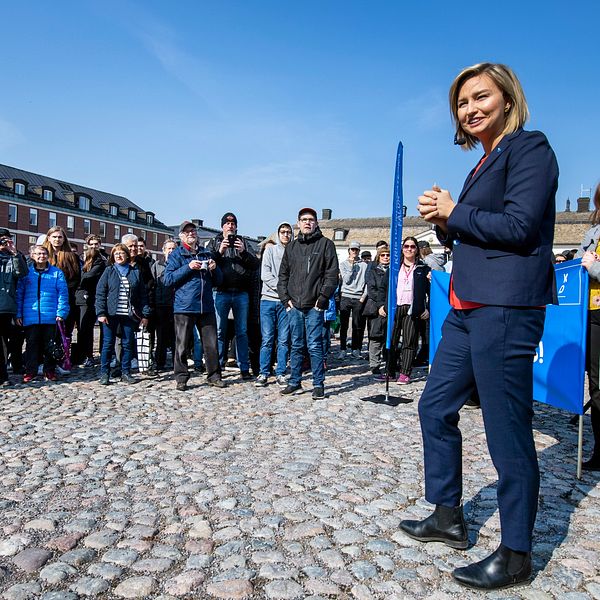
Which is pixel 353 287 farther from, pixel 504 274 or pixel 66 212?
pixel 66 212

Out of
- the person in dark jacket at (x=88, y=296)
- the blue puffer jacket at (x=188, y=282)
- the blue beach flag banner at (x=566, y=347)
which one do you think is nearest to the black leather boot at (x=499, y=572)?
the blue beach flag banner at (x=566, y=347)

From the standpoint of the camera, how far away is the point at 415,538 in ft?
9.02

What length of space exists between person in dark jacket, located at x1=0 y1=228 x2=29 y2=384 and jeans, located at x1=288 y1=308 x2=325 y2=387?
12.2ft

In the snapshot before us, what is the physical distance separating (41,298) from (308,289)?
3809mm

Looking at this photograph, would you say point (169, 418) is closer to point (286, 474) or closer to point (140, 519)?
point (286, 474)

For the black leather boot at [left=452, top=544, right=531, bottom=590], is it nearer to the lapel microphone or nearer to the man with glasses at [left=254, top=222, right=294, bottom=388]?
the lapel microphone

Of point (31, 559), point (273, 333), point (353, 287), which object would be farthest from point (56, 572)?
point (353, 287)

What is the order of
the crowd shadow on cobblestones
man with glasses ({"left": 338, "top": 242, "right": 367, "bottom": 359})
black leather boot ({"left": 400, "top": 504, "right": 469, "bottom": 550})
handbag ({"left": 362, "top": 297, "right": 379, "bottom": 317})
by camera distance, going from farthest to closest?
man with glasses ({"left": 338, "top": 242, "right": 367, "bottom": 359})
handbag ({"left": 362, "top": 297, "right": 379, "bottom": 317})
the crowd shadow on cobblestones
black leather boot ({"left": 400, "top": 504, "right": 469, "bottom": 550})

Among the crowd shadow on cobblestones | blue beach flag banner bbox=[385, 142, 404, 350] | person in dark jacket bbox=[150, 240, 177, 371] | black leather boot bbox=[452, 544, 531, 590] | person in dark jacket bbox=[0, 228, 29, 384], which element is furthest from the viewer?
person in dark jacket bbox=[150, 240, 177, 371]

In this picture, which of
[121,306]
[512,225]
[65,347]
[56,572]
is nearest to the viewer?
[512,225]

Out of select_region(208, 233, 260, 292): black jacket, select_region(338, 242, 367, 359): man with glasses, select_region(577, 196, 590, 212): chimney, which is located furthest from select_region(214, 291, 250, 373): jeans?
select_region(577, 196, 590, 212): chimney

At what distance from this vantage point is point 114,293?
779cm

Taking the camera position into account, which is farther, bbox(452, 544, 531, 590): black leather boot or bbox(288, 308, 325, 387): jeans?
bbox(288, 308, 325, 387): jeans

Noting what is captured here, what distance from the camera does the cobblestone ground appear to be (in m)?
2.35
